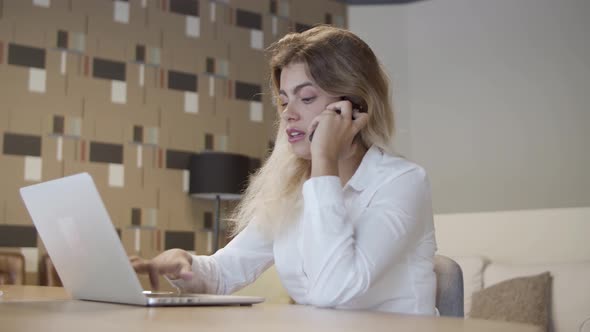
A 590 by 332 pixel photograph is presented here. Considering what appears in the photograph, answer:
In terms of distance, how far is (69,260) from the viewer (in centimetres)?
143

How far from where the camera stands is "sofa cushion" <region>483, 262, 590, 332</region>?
3.29 meters

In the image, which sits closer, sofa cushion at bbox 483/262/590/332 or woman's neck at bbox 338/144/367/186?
woman's neck at bbox 338/144/367/186

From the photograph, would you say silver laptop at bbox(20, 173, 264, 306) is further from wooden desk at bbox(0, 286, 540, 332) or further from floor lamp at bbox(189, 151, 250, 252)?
floor lamp at bbox(189, 151, 250, 252)

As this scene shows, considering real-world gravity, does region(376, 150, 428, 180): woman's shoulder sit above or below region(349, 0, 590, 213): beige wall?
below

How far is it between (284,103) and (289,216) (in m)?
0.30

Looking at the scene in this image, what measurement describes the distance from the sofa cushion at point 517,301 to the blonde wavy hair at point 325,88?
1.67 meters

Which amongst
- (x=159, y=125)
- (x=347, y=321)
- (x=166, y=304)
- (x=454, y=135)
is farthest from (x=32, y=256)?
(x=347, y=321)

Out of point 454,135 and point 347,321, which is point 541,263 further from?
point 347,321

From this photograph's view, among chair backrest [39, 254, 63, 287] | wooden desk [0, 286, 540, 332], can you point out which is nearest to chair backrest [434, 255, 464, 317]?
wooden desk [0, 286, 540, 332]

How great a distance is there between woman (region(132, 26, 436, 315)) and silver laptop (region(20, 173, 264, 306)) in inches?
5.9

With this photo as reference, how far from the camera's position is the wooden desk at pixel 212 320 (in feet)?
2.93

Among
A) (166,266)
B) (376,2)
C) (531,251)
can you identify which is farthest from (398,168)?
(376,2)

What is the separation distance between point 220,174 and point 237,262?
2928 millimetres

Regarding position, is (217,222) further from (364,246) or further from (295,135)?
(364,246)
